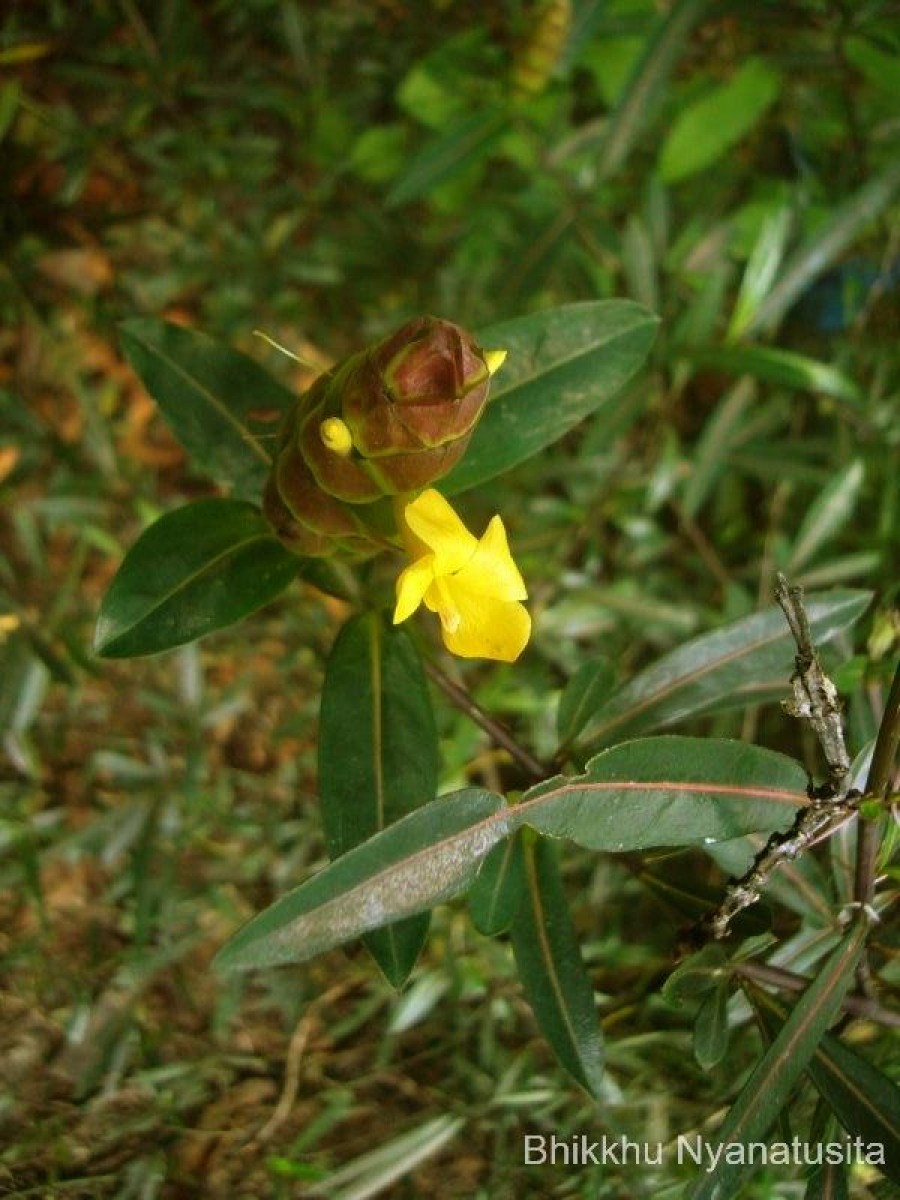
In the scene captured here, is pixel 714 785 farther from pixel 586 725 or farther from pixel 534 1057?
pixel 534 1057

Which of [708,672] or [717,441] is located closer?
[708,672]

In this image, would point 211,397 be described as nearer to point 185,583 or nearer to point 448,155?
point 185,583

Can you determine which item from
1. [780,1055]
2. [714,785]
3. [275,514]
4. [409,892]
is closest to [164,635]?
[275,514]

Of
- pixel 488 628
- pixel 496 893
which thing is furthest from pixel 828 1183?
pixel 488 628

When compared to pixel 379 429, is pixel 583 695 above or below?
below

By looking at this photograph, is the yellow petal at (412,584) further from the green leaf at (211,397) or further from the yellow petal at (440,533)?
the green leaf at (211,397)

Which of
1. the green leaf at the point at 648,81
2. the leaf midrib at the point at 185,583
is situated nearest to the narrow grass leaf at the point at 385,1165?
the leaf midrib at the point at 185,583
